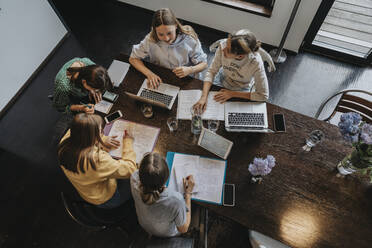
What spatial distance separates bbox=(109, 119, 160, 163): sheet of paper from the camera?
5.58 feet

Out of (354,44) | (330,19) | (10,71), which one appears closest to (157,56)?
(10,71)

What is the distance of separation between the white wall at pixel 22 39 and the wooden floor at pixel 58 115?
0.15 m

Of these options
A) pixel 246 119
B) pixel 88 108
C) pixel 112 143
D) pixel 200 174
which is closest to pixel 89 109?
pixel 88 108

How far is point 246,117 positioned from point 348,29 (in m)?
2.28

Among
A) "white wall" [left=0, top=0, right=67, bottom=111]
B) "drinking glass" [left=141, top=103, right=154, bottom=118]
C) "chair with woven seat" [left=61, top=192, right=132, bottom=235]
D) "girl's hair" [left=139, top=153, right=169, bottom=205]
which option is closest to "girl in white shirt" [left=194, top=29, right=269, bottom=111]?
"drinking glass" [left=141, top=103, right=154, bottom=118]

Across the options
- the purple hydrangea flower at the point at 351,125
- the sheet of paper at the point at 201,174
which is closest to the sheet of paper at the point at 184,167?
the sheet of paper at the point at 201,174

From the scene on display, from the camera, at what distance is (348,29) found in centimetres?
296

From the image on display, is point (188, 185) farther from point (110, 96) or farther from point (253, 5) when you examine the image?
point (253, 5)

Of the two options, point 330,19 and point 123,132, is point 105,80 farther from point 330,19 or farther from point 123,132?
point 330,19

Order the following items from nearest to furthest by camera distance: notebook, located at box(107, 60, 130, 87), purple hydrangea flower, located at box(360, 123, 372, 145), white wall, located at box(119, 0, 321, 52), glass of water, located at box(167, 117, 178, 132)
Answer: purple hydrangea flower, located at box(360, 123, 372, 145), glass of water, located at box(167, 117, 178, 132), notebook, located at box(107, 60, 130, 87), white wall, located at box(119, 0, 321, 52)

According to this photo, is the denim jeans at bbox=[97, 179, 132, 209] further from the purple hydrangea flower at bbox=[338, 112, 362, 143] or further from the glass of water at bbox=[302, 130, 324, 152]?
the purple hydrangea flower at bbox=[338, 112, 362, 143]

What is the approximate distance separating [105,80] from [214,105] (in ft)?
2.77

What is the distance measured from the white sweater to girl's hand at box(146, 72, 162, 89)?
0.38m

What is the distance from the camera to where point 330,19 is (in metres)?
2.95
